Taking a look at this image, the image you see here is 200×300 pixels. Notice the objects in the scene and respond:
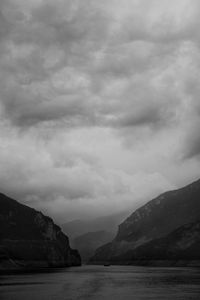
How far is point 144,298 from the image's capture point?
114 metres

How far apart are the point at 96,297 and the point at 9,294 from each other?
2423cm

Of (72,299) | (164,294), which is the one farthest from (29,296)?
(164,294)

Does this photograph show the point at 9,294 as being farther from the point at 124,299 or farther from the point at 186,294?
the point at 186,294

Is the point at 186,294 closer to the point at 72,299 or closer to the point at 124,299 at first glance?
the point at 124,299

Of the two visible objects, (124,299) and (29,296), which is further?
(29,296)

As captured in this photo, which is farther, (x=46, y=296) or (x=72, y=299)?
(x=46, y=296)

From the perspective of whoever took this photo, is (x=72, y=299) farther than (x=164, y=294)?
No

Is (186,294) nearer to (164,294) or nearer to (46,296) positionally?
(164,294)

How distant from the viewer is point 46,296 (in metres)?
120

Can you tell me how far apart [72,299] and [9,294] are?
20.7 meters

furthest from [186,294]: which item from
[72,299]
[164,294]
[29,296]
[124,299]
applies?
[29,296]

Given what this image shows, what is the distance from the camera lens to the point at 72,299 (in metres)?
113

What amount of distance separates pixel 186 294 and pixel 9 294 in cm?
4770

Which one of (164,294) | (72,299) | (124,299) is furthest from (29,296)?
(164,294)
